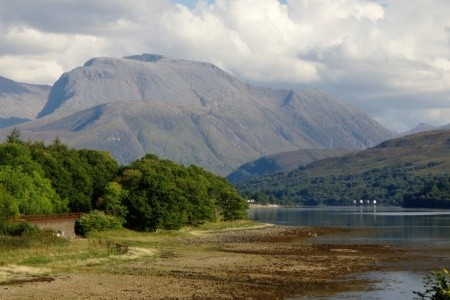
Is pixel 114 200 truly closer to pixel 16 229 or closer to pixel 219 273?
pixel 16 229

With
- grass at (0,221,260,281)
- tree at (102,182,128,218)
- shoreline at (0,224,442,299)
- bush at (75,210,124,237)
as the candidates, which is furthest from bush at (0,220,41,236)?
tree at (102,182,128,218)

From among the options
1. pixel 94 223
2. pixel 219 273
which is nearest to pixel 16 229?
pixel 94 223

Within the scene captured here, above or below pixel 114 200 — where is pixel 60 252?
below

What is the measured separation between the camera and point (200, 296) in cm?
5197

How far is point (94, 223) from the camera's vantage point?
358 ft

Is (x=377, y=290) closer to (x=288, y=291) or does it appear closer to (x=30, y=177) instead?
(x=288, y=291)

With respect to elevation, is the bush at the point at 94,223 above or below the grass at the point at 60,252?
above

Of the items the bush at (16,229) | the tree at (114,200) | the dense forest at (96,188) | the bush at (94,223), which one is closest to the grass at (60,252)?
the bush at (16,229)

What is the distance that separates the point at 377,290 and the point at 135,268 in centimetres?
2178

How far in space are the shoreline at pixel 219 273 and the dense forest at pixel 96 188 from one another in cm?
1703

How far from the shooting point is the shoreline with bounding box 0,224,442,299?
52.8m

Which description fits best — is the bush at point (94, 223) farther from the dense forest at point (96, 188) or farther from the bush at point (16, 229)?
the bush at point (16, 229)

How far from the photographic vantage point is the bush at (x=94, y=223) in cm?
10744

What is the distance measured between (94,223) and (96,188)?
1008 inches
